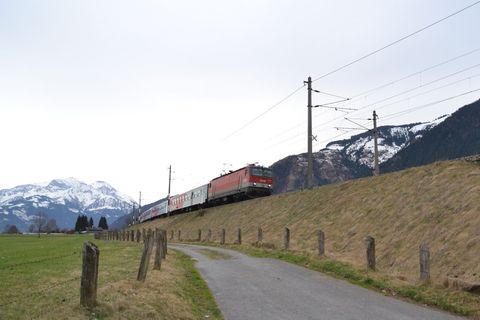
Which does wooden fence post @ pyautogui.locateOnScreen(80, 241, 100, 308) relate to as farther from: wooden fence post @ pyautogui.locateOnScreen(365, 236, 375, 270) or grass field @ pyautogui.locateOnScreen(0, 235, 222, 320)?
wooden fence post @ pyautogui.locateOnScreen(365, 236, 375, 270)

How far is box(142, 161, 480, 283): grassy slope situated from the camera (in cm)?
1561

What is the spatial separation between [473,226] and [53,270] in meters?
14.5

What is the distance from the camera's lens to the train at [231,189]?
1941 inches

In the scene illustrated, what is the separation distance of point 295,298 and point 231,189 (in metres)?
41.3

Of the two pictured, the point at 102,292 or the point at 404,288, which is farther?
the point at 404,288

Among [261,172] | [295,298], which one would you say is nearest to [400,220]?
[295,298]

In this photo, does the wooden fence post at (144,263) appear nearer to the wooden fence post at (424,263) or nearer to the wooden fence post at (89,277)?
the wooden fence post at (89,277)

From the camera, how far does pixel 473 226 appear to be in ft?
52.2

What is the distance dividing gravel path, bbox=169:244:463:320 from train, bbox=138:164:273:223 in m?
31.3

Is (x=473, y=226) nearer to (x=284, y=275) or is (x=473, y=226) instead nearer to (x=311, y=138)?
(x=284, y=275)

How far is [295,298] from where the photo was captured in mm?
12156

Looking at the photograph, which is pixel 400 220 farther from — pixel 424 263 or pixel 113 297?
pixel 113 297

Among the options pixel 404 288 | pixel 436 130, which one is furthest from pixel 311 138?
pixel 436 130

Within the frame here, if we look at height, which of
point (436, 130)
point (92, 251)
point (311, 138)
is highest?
point (436, 130)
